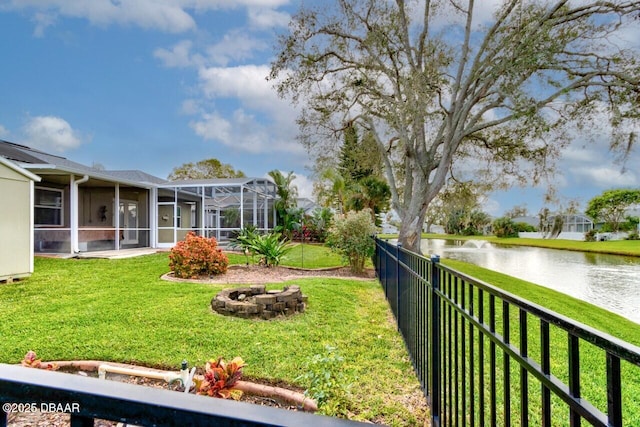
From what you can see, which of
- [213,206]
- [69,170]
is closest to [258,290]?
[69,170]

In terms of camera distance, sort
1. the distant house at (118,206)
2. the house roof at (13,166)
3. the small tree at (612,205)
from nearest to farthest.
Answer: the house roof at (13,166)
the distant house at (118,206)
the small tree at (612,205)

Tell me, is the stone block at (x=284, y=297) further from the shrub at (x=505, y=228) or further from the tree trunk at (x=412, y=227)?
the shrub at (x=505, y=228)

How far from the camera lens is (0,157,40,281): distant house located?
Result: 25.8 ft

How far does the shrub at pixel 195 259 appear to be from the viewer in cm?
865

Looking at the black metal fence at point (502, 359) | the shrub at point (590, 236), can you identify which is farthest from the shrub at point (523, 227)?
the black metal fence at point (502, 359)

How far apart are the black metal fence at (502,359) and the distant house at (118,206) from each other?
10.6 meters

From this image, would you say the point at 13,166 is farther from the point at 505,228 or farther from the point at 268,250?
the point at 505,228

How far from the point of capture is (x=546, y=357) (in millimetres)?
1206

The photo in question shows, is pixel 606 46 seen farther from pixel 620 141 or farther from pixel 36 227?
pixel 36 227

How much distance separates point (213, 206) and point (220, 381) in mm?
19268

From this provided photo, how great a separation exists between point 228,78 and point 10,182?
33.5 feet

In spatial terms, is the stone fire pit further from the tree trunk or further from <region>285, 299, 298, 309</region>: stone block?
the tree trunk

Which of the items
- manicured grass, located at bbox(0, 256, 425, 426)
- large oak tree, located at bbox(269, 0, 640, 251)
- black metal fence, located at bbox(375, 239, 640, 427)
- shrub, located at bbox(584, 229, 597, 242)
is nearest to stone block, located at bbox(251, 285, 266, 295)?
manicured grass, located at bbox(0, 256, 425, 426)

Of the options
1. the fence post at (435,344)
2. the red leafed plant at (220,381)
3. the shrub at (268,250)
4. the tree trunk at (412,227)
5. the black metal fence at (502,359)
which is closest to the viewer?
the black metal fence at (502,359)
